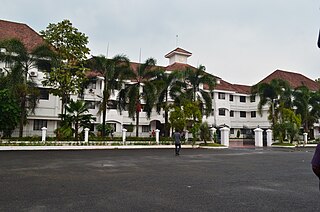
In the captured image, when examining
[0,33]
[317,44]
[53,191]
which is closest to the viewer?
[317,44]

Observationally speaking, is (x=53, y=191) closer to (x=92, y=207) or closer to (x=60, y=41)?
(x=92, y=207)

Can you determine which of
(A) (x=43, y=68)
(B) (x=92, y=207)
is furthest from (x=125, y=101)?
(B) (x=92, y=207)

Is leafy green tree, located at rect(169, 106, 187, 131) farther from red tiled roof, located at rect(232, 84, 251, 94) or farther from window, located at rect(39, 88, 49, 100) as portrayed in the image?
red tiled roof, located at rect(232, 84, 251, 94)

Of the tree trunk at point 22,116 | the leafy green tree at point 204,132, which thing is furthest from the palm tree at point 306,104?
the tree trunk at point 22,116

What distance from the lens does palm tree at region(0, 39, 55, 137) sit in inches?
772

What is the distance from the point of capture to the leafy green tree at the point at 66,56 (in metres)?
20.9

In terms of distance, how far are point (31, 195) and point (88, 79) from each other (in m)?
18.4

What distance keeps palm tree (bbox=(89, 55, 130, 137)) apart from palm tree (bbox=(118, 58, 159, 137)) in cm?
69

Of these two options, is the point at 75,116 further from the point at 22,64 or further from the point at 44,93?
the point at 44,93

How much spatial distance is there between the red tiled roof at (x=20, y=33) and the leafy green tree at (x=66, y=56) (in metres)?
7.25

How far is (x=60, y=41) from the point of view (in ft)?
70.2

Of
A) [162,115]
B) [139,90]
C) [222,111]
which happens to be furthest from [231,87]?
[139,90]

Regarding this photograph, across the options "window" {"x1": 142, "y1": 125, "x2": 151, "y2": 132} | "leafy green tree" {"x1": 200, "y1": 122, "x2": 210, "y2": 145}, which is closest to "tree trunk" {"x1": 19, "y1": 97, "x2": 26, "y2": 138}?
"leafy green tree" {"x1": 200, "y1": 122, "x2": 210, "y2": 145}

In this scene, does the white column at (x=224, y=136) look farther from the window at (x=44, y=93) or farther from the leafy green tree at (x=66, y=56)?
the window at (x=44, y=93)
